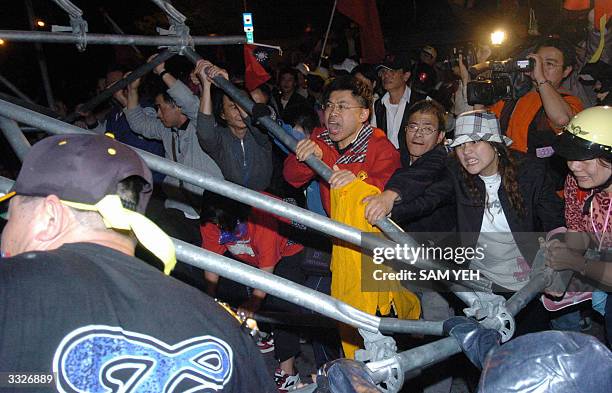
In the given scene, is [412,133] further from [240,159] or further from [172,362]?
[172,362]

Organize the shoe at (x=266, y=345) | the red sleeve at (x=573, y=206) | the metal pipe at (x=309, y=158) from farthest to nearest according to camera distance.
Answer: the shoe at (x=266, y=345) < the red sleeve at (x=573, y=206) < the metal pipe at (x=309, y=158)

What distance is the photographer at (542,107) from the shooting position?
4.39 meters

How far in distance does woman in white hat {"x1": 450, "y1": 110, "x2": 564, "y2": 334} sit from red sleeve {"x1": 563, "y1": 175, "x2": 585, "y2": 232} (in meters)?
0.08

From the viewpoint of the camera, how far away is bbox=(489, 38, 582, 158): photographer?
4395mm

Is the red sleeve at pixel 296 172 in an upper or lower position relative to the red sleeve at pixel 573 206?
upper

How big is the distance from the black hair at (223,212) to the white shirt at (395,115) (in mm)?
1948

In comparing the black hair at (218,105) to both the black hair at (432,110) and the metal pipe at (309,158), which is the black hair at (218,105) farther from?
the black hair at (432,110)

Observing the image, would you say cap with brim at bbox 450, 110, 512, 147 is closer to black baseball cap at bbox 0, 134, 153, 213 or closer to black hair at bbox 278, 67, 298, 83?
black baseball cap at bbox 0, 134, 153, 213

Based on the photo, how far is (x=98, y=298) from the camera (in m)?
1.58

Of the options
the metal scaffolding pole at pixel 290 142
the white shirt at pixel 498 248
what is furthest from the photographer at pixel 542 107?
the metal scaffolding pole at pixel 290 142

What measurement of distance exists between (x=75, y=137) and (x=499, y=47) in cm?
528

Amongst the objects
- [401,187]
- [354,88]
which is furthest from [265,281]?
[354,88]

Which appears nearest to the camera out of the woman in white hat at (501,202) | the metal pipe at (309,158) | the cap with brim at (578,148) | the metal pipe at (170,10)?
the metal pipe at (309,158)

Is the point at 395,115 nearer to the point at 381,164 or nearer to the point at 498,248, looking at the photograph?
the point at 381,164
